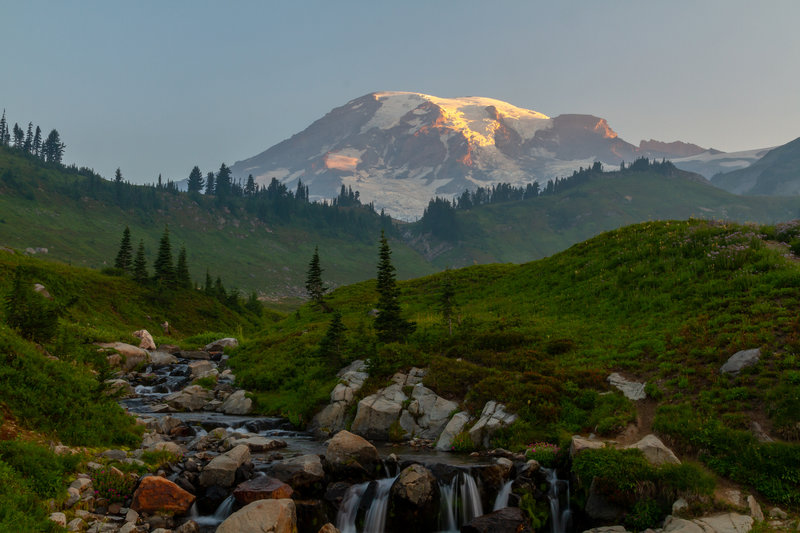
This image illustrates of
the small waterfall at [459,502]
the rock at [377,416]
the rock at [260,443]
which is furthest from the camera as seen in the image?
the rock at [377,416]

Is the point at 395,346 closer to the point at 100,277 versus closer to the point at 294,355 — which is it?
the point at 294,355

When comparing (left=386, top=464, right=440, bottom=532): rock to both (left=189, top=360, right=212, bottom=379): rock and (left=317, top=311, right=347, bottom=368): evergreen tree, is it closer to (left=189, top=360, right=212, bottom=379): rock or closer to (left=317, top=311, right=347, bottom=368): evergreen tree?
(left=317, top=311, right=347, bottom=368): evergreen tree

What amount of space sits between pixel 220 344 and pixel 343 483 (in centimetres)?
3937

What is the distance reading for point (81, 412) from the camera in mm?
18141

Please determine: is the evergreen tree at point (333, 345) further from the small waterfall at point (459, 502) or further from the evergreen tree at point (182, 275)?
the evergreen tree at point (182, 275)

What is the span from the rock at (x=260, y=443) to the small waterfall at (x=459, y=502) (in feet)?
29.5

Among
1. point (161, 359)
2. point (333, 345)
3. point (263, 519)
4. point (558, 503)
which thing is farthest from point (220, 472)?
point (161, 359)

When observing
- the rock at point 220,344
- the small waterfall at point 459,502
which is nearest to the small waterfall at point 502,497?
the small waterfall at point 459,502

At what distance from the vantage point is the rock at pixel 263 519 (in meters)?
13.1

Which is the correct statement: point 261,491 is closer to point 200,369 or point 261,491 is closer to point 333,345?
point 333,345

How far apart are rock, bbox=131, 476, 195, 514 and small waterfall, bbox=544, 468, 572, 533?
12328 mm

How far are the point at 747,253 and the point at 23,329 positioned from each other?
42.6 m

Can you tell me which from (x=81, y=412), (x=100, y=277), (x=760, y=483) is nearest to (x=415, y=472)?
(x=760, y=483)

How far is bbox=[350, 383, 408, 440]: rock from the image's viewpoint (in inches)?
923
